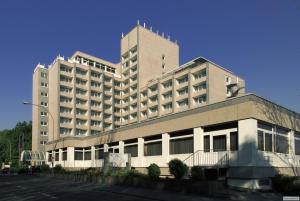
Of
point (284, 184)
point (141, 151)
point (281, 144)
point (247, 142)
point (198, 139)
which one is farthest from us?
point (141, 151)

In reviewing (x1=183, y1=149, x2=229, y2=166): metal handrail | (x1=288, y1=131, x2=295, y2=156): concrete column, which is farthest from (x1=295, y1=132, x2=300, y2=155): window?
(x1=183, y1=149, x2=229, y2=166): metal handrail

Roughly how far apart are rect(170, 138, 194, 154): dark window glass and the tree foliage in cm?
9775

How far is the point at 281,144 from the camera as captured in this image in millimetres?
23578

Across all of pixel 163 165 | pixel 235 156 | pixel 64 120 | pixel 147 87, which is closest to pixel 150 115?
pixel 147 87

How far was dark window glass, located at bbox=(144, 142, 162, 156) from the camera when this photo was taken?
29481 mm

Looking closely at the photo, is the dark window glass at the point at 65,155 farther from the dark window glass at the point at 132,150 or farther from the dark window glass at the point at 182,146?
the dark window glass at the point at 182,146

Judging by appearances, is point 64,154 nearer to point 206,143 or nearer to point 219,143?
point 206,143

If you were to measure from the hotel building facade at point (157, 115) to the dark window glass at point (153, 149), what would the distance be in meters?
0.08

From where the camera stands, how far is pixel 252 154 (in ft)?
65.5

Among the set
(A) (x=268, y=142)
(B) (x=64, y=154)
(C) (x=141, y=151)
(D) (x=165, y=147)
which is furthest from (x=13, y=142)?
(A) (x=268, y=142)

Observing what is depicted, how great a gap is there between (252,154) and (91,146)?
28.8 meters

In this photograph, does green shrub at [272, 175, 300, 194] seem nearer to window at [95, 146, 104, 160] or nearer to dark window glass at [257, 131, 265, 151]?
dark window glass at [257, 131, 265, 151]

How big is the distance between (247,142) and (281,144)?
174 inches

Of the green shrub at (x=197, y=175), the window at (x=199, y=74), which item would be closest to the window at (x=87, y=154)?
the green shrub at (x=197, y=175)
